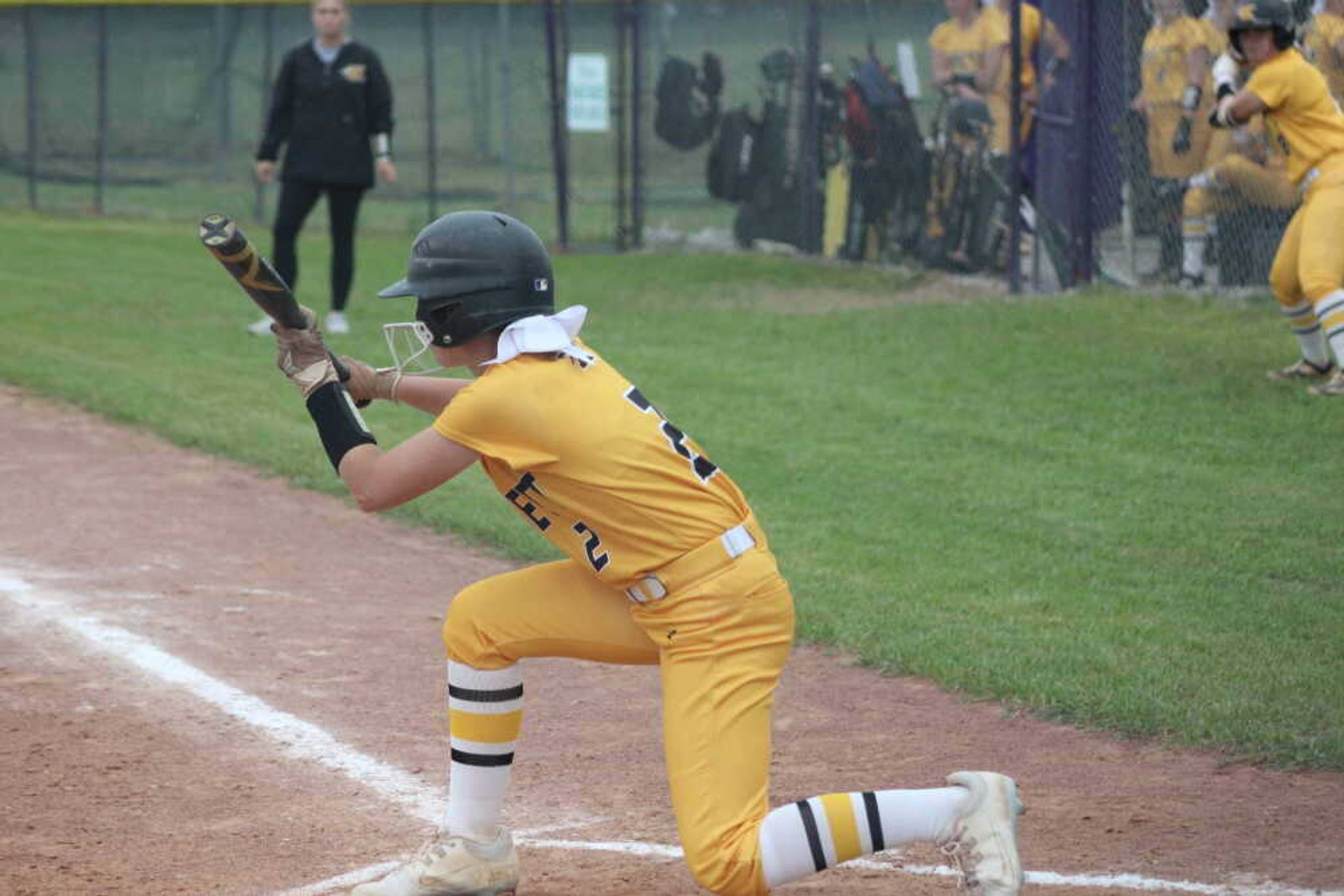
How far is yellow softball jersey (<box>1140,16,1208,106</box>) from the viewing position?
13219 mm

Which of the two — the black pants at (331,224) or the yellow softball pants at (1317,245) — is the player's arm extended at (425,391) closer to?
the yellow softball pants at (1317,245)

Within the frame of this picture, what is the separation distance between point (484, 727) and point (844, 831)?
2.90ft

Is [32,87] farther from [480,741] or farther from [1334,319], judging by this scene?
[480,741]

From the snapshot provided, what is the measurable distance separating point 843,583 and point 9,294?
9.24 metres

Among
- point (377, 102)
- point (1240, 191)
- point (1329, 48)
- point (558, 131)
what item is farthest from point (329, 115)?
point (1329, 48)

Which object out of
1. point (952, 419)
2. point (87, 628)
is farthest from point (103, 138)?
point (87, 628)

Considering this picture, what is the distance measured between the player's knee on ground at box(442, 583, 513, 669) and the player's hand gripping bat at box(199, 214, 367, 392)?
0.62m

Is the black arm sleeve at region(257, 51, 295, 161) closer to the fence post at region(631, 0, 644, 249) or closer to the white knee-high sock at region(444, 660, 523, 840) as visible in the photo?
the fence post at region(631, 0, 644, 249)

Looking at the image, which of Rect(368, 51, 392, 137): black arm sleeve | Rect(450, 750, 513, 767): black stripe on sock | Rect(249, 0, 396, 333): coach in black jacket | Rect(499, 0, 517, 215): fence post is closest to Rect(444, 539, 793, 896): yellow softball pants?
Rect(450, 750, 513, 767): black stripe on sock

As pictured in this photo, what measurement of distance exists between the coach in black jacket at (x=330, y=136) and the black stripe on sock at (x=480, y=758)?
8.81 meters

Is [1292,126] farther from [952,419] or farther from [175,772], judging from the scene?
[175,772]

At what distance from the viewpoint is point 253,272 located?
4570 mm

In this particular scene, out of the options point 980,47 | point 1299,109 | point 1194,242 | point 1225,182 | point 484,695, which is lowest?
point 484,695

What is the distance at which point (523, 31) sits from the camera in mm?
19906
